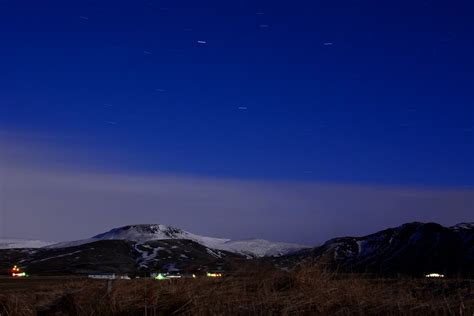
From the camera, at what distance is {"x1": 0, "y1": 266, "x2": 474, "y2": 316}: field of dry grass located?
31.3 feet

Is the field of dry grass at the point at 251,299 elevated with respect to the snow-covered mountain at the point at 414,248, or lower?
lower

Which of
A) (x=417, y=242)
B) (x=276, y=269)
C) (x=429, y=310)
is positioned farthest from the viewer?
(x=417, y=242)

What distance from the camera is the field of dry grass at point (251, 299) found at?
9.54 m

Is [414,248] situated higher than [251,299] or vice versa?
[414,248]

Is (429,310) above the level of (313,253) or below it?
below

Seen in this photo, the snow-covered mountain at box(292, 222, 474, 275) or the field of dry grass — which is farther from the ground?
the snow-covered mountain at box(292, 222, 474, 275)

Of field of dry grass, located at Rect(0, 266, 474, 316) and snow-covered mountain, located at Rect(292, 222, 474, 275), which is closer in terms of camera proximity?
field of dry grass, located at Rect(0, 266, 474, 316)

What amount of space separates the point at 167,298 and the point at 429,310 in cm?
393

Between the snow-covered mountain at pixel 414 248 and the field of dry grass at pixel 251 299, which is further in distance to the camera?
the snow-covered mountain at pixel 414 248

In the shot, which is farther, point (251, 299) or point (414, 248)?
point (414, 248)

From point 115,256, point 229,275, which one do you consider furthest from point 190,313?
point 115,256

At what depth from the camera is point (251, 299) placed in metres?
10.3

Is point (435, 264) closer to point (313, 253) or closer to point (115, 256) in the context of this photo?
point (115, 256)

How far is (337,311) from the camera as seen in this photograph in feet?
31.4
